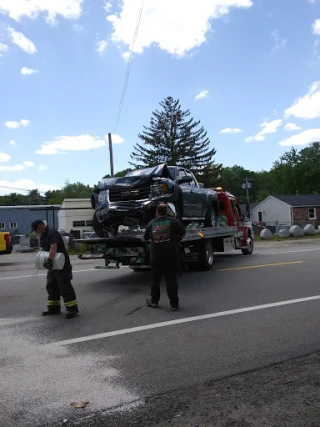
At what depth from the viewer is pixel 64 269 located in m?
7.05

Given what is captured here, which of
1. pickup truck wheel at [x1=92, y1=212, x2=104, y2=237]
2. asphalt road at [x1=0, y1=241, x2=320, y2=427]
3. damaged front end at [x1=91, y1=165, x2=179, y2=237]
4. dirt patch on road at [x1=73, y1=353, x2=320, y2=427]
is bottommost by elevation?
dirt patch on road at [x1=73, y1=353, x2=320, y2=427]

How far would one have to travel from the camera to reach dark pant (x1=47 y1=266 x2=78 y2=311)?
7008 mm

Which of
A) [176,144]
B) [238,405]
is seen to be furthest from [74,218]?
[238,405]

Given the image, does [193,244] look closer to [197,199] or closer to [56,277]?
[197,199]

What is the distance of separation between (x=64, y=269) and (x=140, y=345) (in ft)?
7.05

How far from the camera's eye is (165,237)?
7363mm

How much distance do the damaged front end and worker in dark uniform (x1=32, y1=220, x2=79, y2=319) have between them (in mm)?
2972

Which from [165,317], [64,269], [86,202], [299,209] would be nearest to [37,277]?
[64,269]

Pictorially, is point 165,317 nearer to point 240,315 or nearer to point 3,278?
point 240,315

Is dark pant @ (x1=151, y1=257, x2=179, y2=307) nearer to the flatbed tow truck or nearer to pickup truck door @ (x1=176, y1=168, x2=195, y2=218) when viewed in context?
the flatbed tow truck

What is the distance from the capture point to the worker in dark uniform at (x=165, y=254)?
23.9ft

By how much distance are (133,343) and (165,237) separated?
2208 millimetres

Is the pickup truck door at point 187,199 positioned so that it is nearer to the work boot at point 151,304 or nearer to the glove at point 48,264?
the work boot at point 151,304

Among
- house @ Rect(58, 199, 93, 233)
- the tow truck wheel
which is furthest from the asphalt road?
house @ Rect(58, 199, 93, 233)
